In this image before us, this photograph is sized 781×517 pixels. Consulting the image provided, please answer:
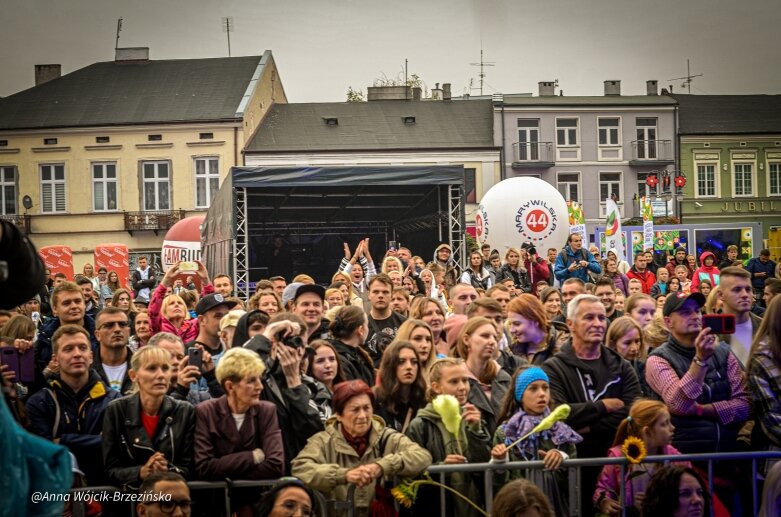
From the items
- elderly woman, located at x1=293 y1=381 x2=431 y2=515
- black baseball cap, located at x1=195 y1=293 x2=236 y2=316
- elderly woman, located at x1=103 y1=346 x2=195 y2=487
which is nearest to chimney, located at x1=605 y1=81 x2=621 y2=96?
black baseball cap, located at x1=195 y1=293 x2=236 y2=316

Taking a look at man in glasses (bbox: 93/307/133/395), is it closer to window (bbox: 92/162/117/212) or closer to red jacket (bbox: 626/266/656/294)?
red jacket (bbox: 626/266/656/294)

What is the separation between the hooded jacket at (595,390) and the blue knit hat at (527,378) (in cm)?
37

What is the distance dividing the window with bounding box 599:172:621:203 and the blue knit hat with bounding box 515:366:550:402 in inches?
1772

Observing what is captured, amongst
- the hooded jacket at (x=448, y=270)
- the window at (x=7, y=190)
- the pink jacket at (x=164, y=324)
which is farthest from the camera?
the window at (x=7, y=190)

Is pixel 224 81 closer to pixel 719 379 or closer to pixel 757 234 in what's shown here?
pixel 757 234

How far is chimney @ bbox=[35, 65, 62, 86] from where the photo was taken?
160ft

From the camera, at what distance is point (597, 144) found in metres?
48.9

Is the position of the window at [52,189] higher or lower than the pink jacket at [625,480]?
higher

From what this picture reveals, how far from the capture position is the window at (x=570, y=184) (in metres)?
48.9

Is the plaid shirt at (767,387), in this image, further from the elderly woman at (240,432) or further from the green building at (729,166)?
the green building at (729,166)

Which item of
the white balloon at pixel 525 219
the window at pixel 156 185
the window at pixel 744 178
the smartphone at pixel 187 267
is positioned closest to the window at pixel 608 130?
the window at pixel 744 178

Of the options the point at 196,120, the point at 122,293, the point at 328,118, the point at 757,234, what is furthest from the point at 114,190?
the point at 122,293

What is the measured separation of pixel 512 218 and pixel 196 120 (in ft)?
90.3

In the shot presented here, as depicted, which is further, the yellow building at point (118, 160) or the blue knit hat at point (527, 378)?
the yellow building at point (118, 160)
